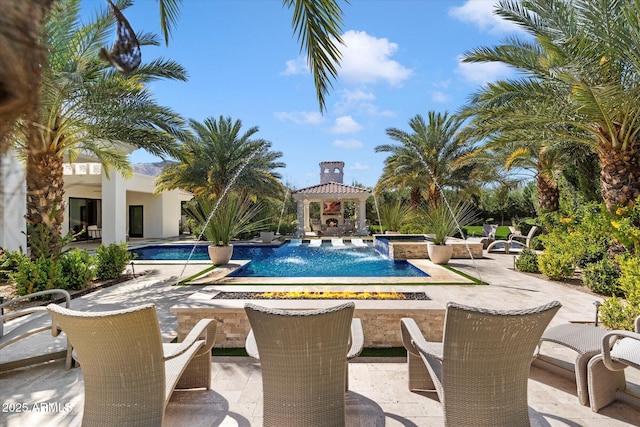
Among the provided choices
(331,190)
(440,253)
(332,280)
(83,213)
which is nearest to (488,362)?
(332,280)

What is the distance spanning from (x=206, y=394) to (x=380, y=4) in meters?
5.13

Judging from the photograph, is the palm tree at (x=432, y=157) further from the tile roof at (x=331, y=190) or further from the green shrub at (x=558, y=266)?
the green shrub at (x=558, y=266)

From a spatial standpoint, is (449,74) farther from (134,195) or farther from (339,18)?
(134,195)

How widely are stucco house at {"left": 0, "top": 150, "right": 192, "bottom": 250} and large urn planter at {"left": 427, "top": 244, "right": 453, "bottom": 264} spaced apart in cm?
1143

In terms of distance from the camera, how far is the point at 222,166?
19.3 m

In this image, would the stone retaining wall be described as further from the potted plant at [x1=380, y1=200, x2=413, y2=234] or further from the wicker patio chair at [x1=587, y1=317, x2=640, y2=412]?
the potted plant at [x1=380, y1=200, x2=413, y2=234]

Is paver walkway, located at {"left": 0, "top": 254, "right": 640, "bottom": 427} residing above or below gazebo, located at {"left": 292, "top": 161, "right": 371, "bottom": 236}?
below

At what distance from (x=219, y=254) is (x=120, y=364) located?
8.16m

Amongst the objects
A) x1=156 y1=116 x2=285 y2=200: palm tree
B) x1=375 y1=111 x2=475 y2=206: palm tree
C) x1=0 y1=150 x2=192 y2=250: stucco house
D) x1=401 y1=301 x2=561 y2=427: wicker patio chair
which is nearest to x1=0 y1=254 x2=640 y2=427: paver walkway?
x1=401 y1=301 x2=561 y2=427: wicker patio chair

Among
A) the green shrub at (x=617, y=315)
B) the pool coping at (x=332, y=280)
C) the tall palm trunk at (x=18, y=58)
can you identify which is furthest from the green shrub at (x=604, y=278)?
the tall palm trunk at (x=18, y=58)

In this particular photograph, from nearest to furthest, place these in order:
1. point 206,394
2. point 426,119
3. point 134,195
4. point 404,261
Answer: point 206,394 < point 404,261 < point 426,119 < point 134,195

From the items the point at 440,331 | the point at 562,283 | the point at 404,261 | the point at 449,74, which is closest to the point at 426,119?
the point at 449,74

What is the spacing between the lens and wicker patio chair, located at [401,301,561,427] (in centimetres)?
214

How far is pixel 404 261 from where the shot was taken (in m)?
11.5
